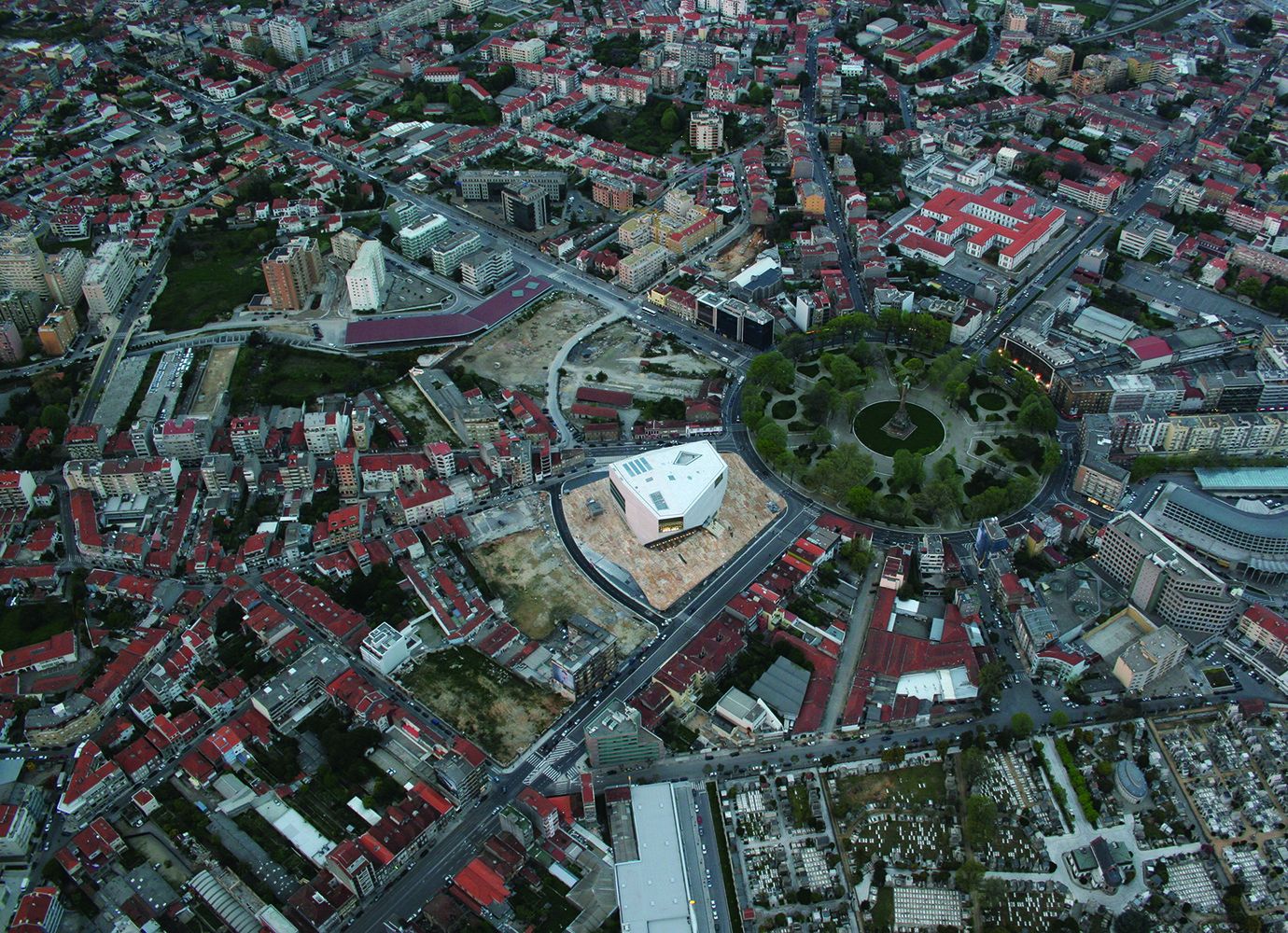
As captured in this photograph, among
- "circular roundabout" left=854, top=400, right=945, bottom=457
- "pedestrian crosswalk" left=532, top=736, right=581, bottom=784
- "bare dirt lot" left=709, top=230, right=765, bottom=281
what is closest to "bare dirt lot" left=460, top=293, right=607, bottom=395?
"bare dirt lot" left=709, top=230, right=765, bottom=281

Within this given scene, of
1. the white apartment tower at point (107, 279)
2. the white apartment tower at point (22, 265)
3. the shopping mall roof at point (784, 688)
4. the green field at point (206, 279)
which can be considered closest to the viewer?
the shopping mall roof at point (784, 688)

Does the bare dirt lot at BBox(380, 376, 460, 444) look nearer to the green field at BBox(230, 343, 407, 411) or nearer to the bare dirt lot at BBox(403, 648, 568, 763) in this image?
the green field at BBox(230, 343, 407, 411)

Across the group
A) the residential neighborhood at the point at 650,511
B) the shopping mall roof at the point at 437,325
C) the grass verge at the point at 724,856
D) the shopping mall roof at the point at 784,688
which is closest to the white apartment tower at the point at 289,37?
the residential neighborhood at the point at 650,511

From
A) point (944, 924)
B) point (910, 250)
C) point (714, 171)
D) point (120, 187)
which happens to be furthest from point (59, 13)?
point (944, 924)

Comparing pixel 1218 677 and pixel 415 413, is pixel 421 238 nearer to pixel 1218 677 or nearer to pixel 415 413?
pixel 415 413

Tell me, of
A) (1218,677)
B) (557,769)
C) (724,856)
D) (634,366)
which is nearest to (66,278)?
(634,366)

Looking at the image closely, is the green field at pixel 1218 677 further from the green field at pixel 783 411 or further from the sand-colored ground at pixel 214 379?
the sand-colored ground at pixel 214 379
